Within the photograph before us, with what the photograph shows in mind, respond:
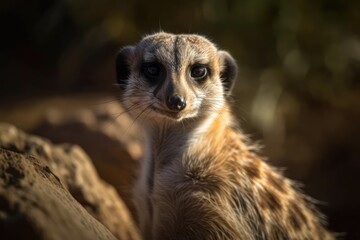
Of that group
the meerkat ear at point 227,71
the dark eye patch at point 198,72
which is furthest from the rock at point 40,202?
the meerkat ear at point 227,71

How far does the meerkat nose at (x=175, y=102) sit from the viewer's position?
286cm

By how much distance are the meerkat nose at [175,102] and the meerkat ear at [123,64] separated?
22.9 inches

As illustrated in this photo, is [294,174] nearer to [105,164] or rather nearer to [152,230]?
[105,164]

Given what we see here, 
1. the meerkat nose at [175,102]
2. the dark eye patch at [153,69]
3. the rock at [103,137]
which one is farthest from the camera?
the rock at [103,137]

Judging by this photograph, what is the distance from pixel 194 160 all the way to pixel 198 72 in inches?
18.1

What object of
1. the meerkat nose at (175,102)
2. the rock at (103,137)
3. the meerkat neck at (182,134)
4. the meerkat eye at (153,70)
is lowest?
the rock at (103,137)

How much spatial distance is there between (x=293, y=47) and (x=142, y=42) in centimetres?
389

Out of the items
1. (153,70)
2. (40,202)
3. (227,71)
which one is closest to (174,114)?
(153,70)

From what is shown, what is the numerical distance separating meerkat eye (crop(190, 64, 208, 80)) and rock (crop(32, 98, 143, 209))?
4.10ft

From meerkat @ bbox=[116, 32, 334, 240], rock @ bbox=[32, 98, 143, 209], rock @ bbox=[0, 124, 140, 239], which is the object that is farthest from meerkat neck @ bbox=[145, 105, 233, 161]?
rock @ bbox=[32, 98, 143, 209]

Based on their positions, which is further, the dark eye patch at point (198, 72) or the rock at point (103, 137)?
the rock at point (103, 137)

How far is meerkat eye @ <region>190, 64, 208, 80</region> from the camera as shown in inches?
124

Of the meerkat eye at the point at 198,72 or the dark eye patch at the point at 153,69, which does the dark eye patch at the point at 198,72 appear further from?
the dark eye patch at the point at 153,69

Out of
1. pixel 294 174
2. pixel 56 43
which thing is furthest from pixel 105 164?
pixel 56 43
